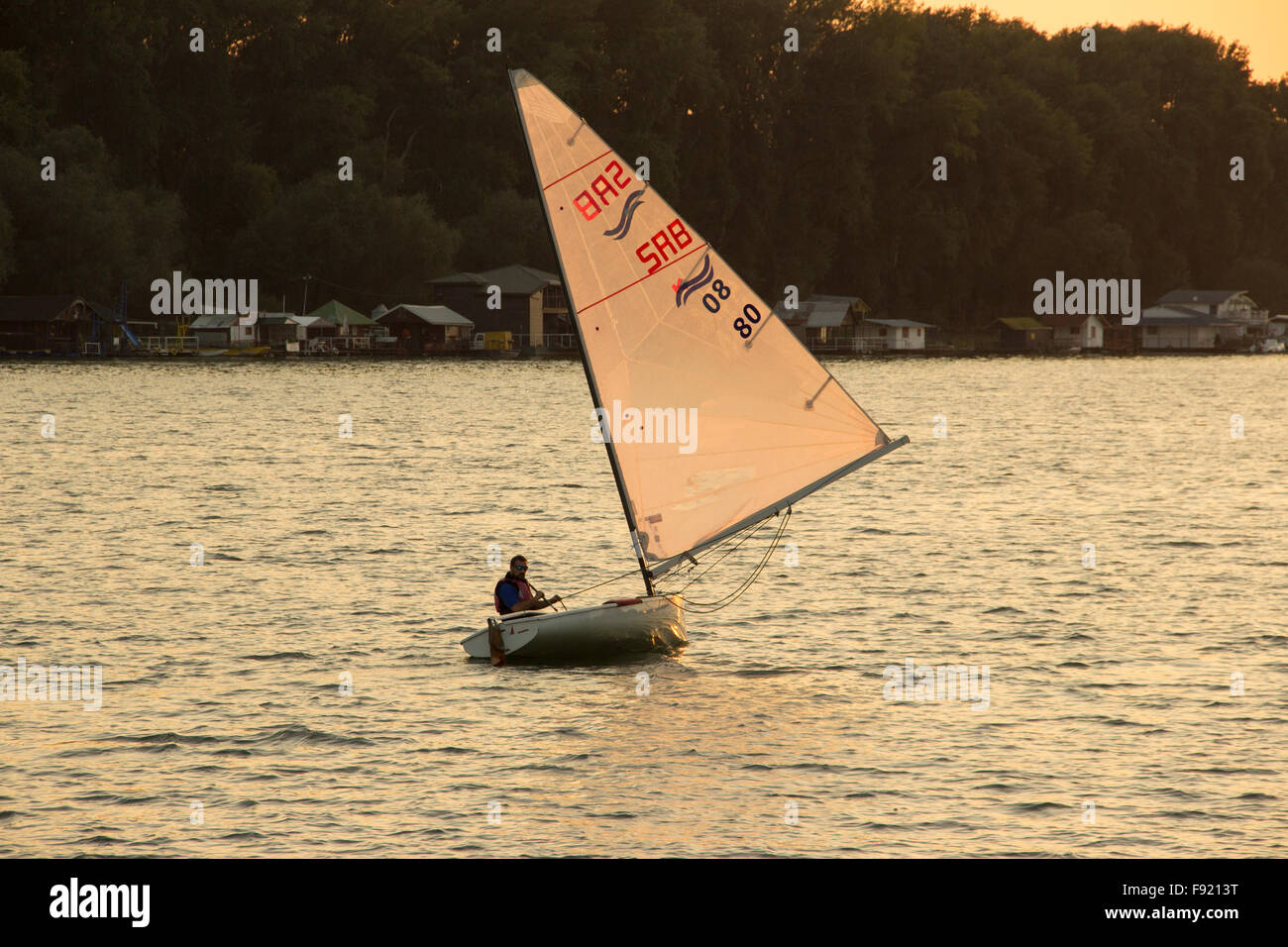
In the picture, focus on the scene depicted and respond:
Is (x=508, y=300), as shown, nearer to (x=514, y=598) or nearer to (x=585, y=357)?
(x=514, y=598)

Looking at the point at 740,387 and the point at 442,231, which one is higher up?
the point at 442,231

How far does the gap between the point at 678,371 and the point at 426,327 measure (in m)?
136

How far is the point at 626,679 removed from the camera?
23266 mm

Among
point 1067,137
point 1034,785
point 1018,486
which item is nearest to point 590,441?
point 1018,486

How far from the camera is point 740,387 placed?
76.1ft

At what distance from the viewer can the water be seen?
54.9 feet

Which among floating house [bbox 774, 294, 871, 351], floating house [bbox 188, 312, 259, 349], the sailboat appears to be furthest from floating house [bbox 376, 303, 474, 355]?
the sailboat

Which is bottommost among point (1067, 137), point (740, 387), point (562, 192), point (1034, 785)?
point (1034, 785)

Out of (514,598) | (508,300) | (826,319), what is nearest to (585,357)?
(514,598)

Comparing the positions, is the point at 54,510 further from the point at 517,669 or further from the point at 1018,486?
the point at 1018,486

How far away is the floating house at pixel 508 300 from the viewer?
151750 millimetres

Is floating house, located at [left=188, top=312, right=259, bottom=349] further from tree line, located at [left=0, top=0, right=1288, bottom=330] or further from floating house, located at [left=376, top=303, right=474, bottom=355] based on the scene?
floating house, located at [left=376, top=303, right=474, bottom=355]

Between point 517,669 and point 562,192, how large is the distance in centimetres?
700

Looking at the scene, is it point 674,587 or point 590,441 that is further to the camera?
point 590,441
